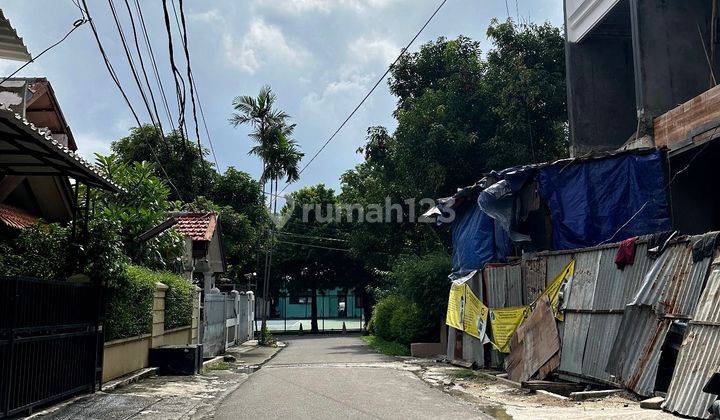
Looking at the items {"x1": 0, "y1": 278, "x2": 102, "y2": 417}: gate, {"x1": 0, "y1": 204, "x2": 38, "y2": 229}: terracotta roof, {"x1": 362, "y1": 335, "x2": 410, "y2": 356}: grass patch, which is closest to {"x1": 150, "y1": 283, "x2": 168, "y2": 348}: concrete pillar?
{"x1": 0, "y1": 204, "x2": 38, "y2": 229}: terracotta roof

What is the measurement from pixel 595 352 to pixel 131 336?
905 centimetres

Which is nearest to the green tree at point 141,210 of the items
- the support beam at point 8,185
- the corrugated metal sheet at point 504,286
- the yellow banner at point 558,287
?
the support beam at point 8,185

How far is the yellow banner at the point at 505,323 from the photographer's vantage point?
1540 cm

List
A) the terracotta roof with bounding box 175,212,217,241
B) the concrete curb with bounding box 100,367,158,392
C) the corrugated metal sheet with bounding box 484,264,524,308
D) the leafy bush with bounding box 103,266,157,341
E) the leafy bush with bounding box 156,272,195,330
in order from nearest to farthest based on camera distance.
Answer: the concrete curb with bounding box 100,367,158,392, the leafy bush with bounding box 103,266,157,341, the corrugated metal sheet with bounding box 484,264,524,308, the leafy bush with bounding box 156,272,195,330, the terracotta roof with bounding box 175,212,217,241

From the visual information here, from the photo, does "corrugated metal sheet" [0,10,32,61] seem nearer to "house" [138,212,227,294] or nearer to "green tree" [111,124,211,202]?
"house" [138,212,227,294]

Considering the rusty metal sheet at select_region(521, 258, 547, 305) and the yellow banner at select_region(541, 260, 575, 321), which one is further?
the rusty metal sheet at select_region(521, 258, 547, 305)

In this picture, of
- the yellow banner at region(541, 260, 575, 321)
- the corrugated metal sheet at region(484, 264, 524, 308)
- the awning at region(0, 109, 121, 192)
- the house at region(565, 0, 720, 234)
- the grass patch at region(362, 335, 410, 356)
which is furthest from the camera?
the grass patch at region(362, 335, 410, 356)

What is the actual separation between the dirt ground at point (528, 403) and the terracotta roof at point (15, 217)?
30.0ft

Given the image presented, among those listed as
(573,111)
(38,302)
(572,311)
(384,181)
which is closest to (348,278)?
(384,181)

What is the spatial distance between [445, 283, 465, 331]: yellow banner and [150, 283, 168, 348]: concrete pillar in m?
8.05

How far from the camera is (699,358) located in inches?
331

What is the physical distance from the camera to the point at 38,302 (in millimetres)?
9445

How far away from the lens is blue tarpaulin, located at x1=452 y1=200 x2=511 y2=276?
1877 cm

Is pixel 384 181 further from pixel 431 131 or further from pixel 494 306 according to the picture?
pixel 494 306
